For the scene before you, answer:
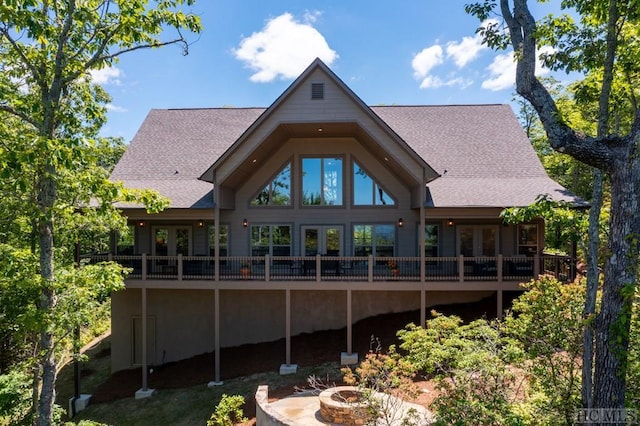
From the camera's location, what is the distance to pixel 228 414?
1025 cm

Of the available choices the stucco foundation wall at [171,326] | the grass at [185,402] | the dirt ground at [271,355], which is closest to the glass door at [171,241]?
the stucco foundation wall at [171,326]

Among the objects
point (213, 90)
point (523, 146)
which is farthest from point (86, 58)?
point (523, 146)

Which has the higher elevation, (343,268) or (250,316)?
(343,268)

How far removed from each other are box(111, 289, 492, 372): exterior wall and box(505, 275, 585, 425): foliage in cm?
783

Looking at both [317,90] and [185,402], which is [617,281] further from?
[185,402]

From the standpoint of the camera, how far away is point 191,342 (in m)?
15.4

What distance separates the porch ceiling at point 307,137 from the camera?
13516 millimetres

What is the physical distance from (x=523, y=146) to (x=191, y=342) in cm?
1736

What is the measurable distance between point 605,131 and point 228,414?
37.6ft

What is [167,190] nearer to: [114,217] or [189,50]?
[114,217]

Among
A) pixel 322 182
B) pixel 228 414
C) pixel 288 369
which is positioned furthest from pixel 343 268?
pixel 228 414

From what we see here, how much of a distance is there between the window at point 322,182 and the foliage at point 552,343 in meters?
9.09

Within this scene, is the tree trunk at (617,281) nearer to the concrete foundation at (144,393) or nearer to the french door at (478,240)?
the french door at (478,240)

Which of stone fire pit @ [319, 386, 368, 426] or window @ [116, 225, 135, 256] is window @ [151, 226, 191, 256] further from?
stone fire pit @ [319, 386, 368, 426]
